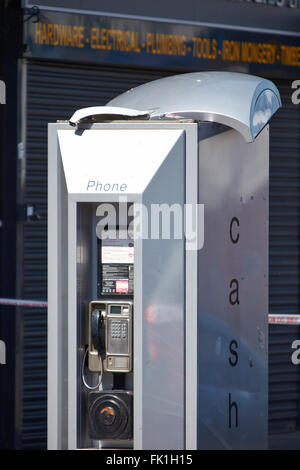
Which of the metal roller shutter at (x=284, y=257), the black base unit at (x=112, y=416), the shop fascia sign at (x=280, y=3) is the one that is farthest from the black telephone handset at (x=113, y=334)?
the shop fascia sign at (x=280, y=3)

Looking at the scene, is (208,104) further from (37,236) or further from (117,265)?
(37,236)

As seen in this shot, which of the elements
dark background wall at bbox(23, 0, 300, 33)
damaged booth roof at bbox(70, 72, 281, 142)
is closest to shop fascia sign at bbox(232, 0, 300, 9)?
dark background wall at bbox(23, 0, 300, 33)

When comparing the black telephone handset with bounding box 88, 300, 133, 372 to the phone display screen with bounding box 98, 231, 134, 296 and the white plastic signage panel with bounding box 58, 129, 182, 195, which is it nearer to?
the phone display screen with bounding box 98, 231, 134, 296

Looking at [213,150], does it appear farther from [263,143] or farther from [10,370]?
[10,370]

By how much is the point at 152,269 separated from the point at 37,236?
261cm

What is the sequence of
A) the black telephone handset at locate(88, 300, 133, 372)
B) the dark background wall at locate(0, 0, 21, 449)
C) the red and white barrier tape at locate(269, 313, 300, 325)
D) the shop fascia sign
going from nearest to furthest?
1. the black telephone handset at locate(88, 300, 133, 372)
2. the red and white barrier tape at locate(269, 313, 300, 325)
3. the dark background wall at locate(0, 0, 21, 449)
4. the shop fascia sign

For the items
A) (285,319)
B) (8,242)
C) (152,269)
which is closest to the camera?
A: (152,269)

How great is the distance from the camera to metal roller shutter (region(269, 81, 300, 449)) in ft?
24.1

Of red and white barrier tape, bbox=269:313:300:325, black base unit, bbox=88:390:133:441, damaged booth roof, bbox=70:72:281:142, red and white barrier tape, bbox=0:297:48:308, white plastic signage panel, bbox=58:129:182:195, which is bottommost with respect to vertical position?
black base unit, bbox=88:390:133:441

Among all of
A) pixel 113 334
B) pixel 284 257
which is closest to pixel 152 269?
pixel 113 334

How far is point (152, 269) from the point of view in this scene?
14.2ft

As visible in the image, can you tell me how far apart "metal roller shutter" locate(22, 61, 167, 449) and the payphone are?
209 centimetres

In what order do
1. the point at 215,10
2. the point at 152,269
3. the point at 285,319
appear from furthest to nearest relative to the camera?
the point at 215,10
the point at 285,319
the point at 152,269

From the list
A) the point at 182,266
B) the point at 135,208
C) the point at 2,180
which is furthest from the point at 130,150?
the point at 2,180
